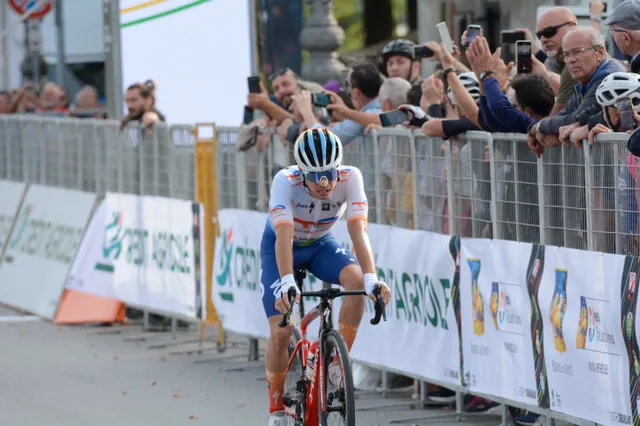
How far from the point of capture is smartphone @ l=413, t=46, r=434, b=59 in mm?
10719

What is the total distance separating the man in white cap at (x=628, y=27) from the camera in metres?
8.33

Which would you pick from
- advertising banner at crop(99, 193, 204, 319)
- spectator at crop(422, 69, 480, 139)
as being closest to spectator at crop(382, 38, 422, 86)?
spectator at crop(422, 69, 480, 139)

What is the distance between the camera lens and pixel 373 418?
33.5ft

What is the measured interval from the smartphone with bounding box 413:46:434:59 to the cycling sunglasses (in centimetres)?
254

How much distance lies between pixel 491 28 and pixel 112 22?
4.68m

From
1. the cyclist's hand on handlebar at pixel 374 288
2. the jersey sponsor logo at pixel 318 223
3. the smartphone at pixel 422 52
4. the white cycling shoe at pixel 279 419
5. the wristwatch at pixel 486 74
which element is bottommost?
the white cycling shoe at pixel 279 419

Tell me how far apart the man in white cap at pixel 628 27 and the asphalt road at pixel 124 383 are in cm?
281

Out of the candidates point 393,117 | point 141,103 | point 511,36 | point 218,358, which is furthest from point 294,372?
point 141,103

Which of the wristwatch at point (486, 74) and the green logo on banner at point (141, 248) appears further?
the green logo on banner at point (141, 248)

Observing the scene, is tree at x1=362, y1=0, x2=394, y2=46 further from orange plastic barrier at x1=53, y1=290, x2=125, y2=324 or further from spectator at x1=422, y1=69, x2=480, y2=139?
spectator at x1=422, y1=69, x2=480, y2=139

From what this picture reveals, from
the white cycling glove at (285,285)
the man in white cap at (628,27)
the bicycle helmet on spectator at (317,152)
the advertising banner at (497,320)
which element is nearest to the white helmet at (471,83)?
the advertising banner at (497,320)

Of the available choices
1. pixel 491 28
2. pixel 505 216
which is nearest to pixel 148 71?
pixel 491 28

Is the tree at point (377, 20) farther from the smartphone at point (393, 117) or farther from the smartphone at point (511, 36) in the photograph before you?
the smartphone at point (511, 36)

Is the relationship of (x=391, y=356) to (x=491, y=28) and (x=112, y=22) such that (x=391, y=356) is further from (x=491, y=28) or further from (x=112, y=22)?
(x=112, y=22)
